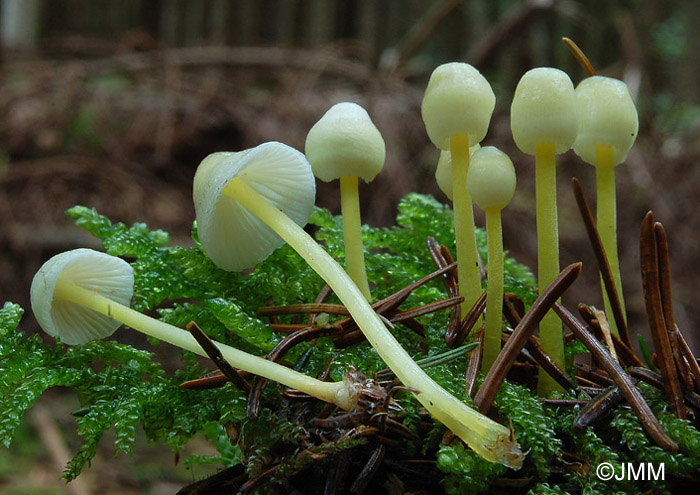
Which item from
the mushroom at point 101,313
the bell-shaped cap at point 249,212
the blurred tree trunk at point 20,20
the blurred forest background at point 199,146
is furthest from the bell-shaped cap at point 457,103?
the blurred tree trunk at point 20,20

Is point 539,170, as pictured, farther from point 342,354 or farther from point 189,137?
point 189,137

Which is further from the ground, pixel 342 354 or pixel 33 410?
pixel 342 354

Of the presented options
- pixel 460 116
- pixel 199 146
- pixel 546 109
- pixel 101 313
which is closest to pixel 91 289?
pixel 101 313

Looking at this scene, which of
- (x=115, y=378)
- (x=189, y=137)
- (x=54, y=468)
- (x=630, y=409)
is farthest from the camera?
(x=189, y=137)

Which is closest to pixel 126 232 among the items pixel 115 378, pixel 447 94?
pixel 115 378

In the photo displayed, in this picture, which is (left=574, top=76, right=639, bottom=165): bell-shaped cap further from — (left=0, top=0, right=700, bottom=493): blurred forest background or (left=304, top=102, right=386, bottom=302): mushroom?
(left=0, top=0, right=700, bottom=493): blurred forest background

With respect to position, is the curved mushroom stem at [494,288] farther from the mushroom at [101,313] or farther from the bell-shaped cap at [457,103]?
the mushroom at [101,313]

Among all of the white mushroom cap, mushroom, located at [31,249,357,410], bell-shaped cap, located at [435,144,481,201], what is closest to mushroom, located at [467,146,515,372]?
bell-shaped cap, located at [435,144,481,201]
